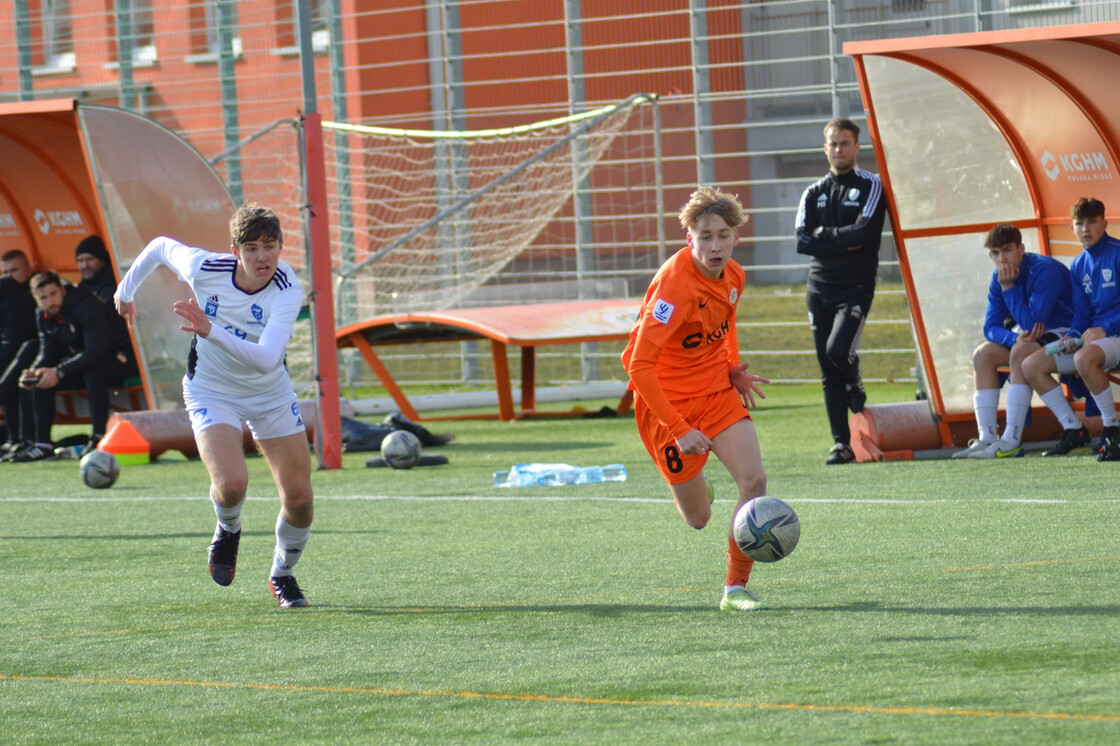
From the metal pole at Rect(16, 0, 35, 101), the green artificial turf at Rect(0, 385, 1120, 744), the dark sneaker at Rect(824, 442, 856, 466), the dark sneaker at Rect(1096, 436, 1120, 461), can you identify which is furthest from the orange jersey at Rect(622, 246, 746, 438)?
the metal pole at Rect(16, 0, 35, 101)

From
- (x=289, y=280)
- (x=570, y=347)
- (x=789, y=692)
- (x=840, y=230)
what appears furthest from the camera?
(x=570, y=347)

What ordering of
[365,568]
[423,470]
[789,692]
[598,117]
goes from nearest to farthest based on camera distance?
[789,692] < [365,568] < [423,470] < [598,117]

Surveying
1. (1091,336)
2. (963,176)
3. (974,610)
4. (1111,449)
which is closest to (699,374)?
(974,610)

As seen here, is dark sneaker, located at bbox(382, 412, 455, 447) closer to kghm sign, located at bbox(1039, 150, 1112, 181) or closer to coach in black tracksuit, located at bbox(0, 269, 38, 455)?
coach in black tracksuit, located at bbox(0, 269, 38, 455)

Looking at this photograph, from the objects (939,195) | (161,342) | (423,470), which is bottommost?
(423,470)

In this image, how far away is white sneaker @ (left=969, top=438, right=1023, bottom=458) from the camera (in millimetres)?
10422

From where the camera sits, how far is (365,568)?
7.28 m

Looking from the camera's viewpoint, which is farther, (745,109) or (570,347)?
(570,347)

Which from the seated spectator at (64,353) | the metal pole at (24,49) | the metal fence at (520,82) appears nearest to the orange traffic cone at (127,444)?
the seated spectator at (64,353)

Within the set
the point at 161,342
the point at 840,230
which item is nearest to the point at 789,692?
the point at 840,230

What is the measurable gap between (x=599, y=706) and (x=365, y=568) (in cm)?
311

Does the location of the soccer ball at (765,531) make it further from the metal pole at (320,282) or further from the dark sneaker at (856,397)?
the metal pole at (320,282)

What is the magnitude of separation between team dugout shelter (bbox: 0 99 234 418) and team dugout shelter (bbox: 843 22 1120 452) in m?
6.17

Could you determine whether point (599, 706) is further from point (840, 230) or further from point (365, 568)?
point (840, 230)
